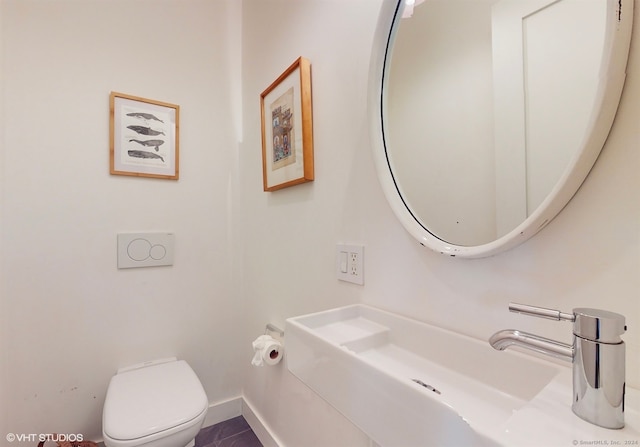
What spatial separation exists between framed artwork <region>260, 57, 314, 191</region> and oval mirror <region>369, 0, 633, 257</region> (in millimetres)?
357

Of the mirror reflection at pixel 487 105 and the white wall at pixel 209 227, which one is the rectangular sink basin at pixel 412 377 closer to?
the white wall at pixel 209 227

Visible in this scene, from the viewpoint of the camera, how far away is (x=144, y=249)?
5.05 feet

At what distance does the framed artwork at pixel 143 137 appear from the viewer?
148 centimetres

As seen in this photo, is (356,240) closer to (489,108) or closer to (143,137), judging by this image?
A: (489,108)

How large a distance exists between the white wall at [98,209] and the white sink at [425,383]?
113cm

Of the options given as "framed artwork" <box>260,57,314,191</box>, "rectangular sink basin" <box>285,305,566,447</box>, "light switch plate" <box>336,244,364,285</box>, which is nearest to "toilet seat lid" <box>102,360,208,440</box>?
"rectangular sink basin" <box>285,305,566,447</box>

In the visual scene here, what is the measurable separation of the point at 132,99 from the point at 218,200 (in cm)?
67

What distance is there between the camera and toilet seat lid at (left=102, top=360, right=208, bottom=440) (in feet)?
3.34

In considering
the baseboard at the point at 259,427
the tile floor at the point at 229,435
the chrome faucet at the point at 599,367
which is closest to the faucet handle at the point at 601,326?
the chrome faucet at the point at 599,367

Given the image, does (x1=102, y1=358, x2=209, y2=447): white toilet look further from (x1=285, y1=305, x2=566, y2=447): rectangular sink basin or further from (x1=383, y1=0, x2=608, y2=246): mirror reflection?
(x1=383, y1=0, x2=608, y2=246): mirror reflection

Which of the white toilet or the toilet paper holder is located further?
the toilet paper holder

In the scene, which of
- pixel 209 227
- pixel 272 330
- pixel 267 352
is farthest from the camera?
pixel 209 227

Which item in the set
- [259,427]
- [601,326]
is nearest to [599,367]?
[601,326]

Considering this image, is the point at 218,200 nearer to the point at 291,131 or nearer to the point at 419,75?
the point at 291,131
